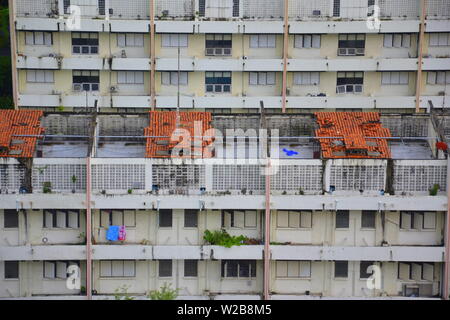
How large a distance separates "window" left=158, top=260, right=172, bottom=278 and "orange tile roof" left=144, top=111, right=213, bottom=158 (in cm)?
400

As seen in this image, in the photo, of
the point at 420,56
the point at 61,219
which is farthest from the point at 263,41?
the point at 61,219

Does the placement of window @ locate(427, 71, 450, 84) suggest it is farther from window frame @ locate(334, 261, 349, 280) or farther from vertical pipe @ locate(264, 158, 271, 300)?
vertical pipe @ locate(264, 158, 271, 300)

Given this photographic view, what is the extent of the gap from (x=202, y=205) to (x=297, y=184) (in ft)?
11.9

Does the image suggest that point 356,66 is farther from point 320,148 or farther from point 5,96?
point 5,96

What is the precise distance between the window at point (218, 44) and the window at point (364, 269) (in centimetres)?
1875

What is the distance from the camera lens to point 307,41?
4616 centimetres

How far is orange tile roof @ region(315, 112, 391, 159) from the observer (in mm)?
30734

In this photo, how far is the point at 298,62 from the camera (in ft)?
150

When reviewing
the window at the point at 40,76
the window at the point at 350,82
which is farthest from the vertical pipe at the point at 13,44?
the window at the point at 350,82

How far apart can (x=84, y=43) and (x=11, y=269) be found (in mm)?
18908

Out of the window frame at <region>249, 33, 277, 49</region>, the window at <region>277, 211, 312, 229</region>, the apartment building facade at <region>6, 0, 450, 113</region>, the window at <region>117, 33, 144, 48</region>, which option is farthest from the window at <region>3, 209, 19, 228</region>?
the window frame at <region>249, 33, 277, 49</region>

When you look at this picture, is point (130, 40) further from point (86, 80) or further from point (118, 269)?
point (118, 269)

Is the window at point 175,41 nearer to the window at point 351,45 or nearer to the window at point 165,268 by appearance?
the window at point 351,45

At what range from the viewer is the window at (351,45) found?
151ft
